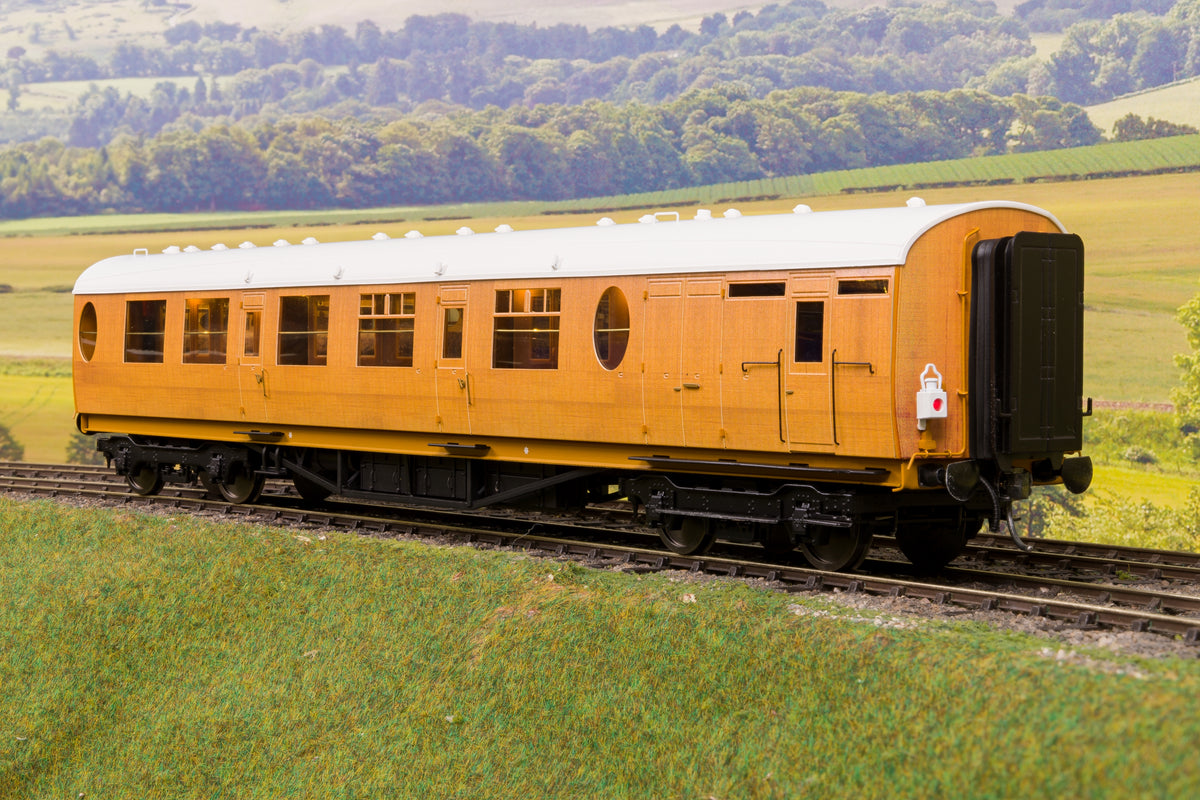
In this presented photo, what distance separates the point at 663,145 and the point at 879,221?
180 feet

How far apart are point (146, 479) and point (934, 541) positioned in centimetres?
1267

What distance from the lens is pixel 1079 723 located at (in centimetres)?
727

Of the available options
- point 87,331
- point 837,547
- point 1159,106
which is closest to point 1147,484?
point 837,547

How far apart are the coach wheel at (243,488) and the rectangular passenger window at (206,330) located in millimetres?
1907

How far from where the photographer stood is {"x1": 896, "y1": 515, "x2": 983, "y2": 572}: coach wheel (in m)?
12.2

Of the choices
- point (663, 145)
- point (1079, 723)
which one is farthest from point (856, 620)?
point (663, 145)

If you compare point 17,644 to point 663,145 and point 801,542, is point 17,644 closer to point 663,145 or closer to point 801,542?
point 801,542

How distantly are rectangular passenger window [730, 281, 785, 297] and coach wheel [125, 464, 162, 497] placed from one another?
36.9 ft

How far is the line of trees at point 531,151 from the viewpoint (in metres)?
57.8

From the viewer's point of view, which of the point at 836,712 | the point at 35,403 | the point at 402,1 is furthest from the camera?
the point at 402,1

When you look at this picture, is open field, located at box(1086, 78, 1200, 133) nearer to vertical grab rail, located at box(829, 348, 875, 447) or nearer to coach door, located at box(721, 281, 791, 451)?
coach door, located at box(721, 281, 791, 451)

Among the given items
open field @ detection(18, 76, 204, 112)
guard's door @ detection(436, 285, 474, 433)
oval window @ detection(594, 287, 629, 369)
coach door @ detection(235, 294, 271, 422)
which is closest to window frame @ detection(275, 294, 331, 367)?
coach door @ detection(235, 294, 271, 422)

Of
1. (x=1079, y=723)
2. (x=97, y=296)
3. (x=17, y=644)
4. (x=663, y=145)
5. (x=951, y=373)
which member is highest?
(x=663, y=145)

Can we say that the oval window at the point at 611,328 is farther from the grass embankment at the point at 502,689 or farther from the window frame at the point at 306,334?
the window frame at the point at 306,334
